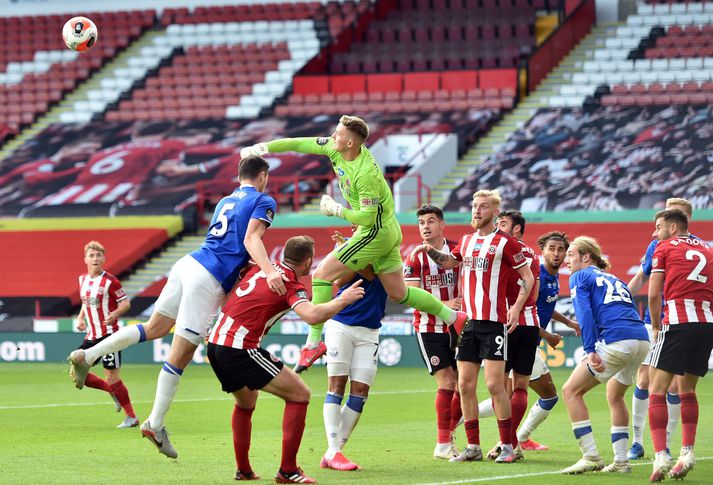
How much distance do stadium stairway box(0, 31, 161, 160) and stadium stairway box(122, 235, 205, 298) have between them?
913 cm

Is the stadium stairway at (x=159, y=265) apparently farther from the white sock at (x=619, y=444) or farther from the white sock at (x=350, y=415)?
the white sock at (x=619, y=444)

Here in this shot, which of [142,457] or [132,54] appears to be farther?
Result: [132,54]

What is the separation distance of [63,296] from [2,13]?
2017 cm

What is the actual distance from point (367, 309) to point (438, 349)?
1.11m

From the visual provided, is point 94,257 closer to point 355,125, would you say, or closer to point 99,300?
point 99,300

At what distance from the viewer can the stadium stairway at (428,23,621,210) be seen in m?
32.4

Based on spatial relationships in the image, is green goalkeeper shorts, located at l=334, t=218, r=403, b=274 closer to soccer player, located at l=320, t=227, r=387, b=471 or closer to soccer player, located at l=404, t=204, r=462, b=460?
soccer player, located at l=320, t=227, r=387, b=471

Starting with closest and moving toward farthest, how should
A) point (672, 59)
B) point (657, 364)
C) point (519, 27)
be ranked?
point (657, 364) < point (672, 59) < point (519, 27)

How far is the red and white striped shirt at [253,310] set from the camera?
28.5 ft

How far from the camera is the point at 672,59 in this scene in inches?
1362

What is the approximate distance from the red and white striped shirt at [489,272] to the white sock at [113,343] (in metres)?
2.80

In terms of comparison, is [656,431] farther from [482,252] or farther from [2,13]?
[2,13]

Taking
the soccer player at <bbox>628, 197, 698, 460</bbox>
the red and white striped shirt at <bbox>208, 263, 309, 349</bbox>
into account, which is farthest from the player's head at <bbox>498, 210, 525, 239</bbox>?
the red and white striped shirt at <bbox>208, 263, 309, 349</bbox>

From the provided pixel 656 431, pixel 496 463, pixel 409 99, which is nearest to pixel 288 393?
pixel 496 463
